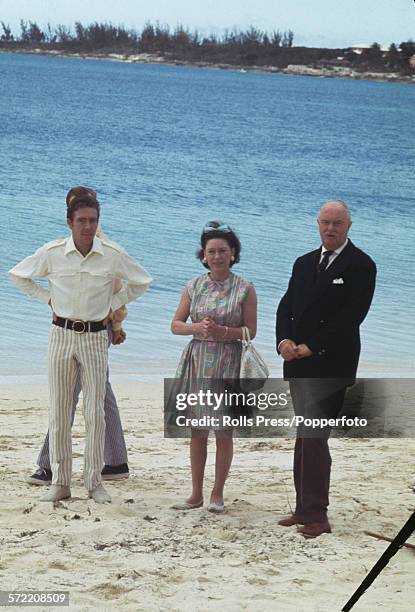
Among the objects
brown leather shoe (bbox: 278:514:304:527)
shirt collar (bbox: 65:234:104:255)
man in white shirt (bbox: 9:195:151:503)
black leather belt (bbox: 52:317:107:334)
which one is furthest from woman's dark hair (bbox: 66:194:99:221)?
brown leather shoe (bbox: 278:514:304:527)

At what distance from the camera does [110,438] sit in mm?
5418

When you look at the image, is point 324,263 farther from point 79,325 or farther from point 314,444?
point 79,325

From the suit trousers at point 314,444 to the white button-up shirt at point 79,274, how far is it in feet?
3.10

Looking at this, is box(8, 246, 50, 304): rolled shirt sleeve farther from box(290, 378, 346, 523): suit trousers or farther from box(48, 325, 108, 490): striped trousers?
box(290, 378, 346, 523): suit trousers

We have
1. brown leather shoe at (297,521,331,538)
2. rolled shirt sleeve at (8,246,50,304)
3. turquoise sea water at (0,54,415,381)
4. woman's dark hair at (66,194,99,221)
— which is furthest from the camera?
turquoise sea water at (0,54,415,381)

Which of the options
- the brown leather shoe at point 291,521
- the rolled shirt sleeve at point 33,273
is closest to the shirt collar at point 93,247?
the rolled shirt sleeve at point 33,273

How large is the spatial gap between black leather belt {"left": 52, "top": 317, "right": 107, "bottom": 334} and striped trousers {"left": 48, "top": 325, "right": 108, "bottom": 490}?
2cm

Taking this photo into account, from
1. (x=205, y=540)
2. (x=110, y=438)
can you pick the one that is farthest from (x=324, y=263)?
(x=110, y=438)

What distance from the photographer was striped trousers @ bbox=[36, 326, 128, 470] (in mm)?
5273

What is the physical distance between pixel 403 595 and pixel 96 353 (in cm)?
176

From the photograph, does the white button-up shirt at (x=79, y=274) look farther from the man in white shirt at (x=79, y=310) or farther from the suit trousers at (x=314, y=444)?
the suit trousers at (x=314, y=444)

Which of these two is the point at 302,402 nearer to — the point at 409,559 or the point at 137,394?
the point at 409,559

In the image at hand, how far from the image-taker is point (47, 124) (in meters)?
48.9

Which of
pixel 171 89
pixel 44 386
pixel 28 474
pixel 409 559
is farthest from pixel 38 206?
pixel 171 89
